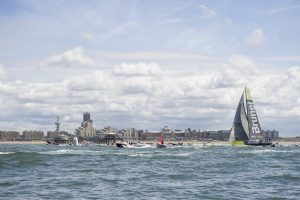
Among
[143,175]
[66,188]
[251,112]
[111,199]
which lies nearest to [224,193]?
[111,199]

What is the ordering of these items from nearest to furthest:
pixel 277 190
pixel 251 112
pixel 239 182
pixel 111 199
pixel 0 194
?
pixel 111 199 < pixel 0 194 < pixel 277 190 < pixel 239 182 < pixel 251 112

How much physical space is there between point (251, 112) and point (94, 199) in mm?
126169

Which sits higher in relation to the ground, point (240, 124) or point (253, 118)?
point (253, 118)

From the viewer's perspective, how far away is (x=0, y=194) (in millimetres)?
32031

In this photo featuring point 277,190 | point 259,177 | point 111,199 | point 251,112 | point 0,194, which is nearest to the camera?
point 111,199

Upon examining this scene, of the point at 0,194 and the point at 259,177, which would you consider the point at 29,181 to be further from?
the point at 259,177

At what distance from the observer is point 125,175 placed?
4559 centimetres

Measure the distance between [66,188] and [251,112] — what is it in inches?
4804

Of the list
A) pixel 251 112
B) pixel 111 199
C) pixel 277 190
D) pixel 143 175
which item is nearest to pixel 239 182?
pixel 277 190

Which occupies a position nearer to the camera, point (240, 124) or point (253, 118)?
point (253, 118)

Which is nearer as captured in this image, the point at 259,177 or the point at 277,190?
the point at 277,190

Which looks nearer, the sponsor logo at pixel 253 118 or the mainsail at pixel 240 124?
the sponsor logo at pixel 253 118

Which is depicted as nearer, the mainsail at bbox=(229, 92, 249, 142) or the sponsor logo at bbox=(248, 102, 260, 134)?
the sponsor logo at bbox=(248, 102, 260, 134)

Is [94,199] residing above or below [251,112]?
below
